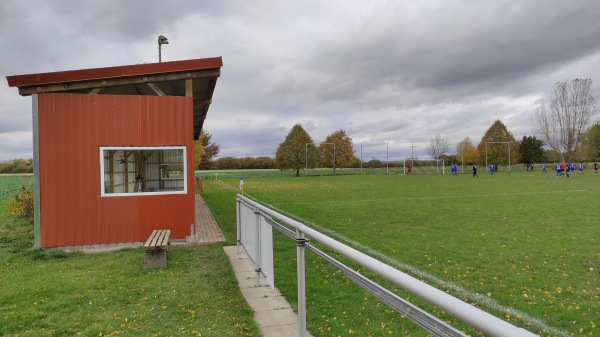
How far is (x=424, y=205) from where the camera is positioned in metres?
15.3

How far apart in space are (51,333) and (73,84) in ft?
18.0

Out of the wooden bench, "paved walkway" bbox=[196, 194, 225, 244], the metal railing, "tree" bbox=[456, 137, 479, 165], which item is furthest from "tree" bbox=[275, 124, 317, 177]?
the metal railing

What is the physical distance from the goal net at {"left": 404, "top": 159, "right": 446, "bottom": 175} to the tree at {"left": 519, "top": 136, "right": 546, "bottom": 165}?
1641cm

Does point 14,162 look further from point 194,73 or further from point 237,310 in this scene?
point 237,310

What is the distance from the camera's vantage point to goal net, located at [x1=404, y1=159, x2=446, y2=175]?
60.4 metres

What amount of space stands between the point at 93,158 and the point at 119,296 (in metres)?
3.85

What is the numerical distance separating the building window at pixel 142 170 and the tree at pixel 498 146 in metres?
59.1

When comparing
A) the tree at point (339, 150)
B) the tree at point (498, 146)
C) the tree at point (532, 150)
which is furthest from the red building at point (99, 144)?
the tree at point (532, 150)

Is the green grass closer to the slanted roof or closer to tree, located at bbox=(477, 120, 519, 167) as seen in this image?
the slanted roof

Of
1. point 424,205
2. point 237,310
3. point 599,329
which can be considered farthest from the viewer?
point 424,205

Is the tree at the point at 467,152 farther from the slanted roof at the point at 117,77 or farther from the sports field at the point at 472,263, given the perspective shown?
the slanted roof at the point at 117,77

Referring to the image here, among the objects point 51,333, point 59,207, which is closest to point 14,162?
point 59,207

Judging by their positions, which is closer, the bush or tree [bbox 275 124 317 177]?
the bush

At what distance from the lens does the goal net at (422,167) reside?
198 ft
